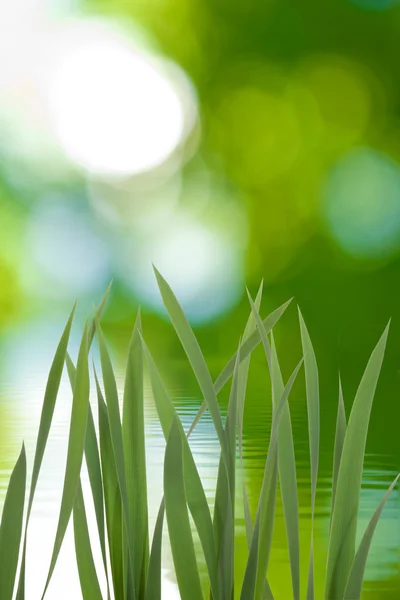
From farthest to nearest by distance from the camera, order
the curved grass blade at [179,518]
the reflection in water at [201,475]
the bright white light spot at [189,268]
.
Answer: the bright white light spot at [189,268] → the reflection in water at [201,475] → the curved grass blade at [179,518]

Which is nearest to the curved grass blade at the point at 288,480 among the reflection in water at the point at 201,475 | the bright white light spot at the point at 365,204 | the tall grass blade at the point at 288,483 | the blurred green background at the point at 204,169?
the tall grass blade at the point at 288,483

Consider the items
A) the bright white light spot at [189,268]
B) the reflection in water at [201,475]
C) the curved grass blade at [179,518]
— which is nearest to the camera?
the curved grass blade at [179,518]

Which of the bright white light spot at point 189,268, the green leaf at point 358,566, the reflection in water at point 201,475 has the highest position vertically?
the bright white light spot at point 189,268

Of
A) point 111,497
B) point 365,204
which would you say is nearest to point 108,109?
point 365,204

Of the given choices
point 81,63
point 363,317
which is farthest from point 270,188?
point 81,63

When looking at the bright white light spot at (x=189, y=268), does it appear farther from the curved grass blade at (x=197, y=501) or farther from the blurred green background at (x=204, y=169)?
the curved grass blade at (x=197, y=501)

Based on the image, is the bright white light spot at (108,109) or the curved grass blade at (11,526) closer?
the curved grass blade at (11,526)

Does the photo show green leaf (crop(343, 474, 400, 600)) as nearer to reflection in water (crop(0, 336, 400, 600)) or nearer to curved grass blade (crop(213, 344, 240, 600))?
curved grass blade (crop(213, 344, 240, 600))

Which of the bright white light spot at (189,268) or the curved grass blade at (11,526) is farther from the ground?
the bright white light spot at (189,268)

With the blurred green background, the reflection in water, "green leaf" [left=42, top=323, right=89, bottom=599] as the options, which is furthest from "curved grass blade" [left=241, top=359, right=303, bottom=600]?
the blurred green background
